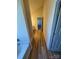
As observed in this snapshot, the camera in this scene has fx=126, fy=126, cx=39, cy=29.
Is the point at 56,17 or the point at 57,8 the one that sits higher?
the point at 57,8

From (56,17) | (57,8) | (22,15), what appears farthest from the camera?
(22,15)

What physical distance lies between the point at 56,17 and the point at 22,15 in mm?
995
